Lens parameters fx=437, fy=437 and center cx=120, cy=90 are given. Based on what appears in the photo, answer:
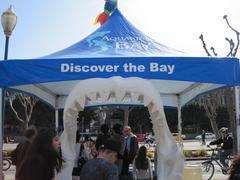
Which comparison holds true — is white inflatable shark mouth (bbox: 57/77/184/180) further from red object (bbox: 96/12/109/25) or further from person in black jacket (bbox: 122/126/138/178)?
red object (bbox: 96/12/109/25)

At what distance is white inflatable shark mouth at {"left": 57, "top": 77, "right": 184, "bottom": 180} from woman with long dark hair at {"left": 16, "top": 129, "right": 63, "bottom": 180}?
384 cm

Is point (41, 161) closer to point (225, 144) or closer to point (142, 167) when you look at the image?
point (142, 167)

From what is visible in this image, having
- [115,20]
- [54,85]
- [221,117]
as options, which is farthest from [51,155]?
[221,117]

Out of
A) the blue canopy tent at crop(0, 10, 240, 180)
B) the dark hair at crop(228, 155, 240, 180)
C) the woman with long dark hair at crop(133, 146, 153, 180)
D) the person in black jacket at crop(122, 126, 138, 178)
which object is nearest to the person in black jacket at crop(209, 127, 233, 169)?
the person in black jacket at crop(122, 126, 138, 178)

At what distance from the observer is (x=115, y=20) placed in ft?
33.8

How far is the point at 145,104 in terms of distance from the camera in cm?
778

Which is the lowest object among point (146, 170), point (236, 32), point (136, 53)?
point (146, 170)

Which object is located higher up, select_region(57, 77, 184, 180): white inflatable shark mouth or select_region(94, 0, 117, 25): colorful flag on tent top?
select_region(94, 0, 117, 25): colorful flag on tent top

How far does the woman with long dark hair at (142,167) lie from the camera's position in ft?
27.6

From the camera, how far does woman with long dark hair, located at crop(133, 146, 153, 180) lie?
840 cm

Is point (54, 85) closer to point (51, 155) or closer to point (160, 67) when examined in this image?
point (160, 67)

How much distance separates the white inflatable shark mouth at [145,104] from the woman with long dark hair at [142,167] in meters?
0.57

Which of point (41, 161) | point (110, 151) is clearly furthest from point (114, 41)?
point (41, 161)

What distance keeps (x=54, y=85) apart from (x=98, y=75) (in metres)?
4.24
